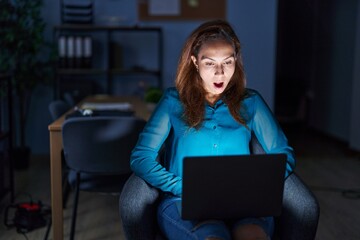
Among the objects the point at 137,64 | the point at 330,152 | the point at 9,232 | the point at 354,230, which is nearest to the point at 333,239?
the point at 354,230

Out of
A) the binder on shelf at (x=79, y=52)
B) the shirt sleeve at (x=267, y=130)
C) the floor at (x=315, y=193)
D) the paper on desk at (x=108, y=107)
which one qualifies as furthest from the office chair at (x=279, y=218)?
the binder on shelf at (x=79, y=52)

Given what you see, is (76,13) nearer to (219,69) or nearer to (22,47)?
(22,47)

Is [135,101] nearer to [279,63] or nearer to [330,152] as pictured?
[330,152]

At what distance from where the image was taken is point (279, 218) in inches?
70.5

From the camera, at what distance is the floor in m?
2.94

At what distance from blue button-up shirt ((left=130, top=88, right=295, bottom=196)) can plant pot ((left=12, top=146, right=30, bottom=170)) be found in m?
2.92

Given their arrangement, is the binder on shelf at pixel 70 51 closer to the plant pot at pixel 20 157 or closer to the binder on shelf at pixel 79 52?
the binder on shelf at pixel 79 52

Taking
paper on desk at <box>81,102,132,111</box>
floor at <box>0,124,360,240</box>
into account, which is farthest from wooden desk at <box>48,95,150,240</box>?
paper on desk at <box>81,102,132,111</box>

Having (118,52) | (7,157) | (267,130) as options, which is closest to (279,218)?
(267,130)

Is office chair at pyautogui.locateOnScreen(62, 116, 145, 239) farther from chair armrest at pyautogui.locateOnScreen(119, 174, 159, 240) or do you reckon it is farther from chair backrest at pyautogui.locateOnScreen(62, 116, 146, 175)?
chair armrest at pyautogui.locateOnScreen(119, 174, 159, 240)

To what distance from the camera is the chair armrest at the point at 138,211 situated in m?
1.72

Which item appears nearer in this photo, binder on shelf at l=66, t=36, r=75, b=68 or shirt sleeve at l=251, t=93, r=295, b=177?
shirt sleeve at l=251, t=93, r=295, b=177

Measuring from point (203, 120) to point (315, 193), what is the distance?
2.25 m

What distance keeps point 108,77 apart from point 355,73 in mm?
2584
